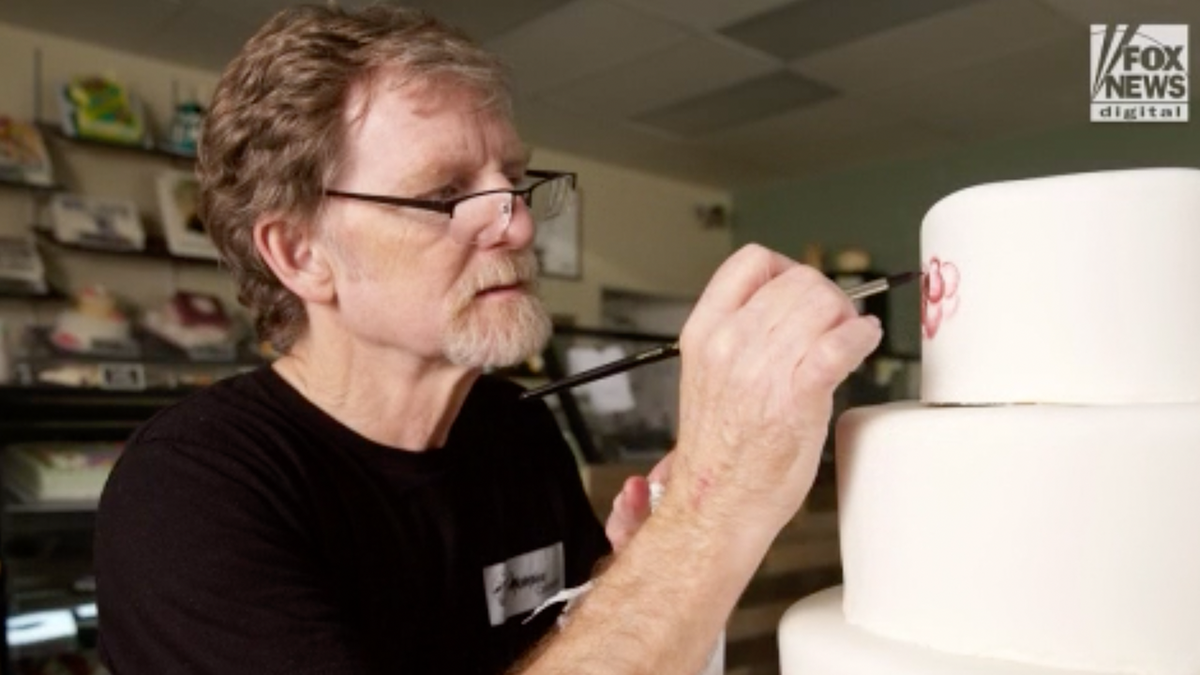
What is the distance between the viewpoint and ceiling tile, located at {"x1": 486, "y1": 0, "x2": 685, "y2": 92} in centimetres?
331

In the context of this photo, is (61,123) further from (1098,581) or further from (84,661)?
(1098,581)

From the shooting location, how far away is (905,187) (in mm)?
5168

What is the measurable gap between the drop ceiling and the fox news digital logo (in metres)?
0.07

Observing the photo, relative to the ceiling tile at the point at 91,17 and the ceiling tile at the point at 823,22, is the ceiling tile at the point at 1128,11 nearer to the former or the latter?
the ceiling tile at the point at 823,22

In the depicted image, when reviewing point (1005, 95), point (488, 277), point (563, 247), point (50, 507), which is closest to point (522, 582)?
point (488, 277)

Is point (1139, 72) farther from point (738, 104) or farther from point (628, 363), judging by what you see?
point (628, 363)

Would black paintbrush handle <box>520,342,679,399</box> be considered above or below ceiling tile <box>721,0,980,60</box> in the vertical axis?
below

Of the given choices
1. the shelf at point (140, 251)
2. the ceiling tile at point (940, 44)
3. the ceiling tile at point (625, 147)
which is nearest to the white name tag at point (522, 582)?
the shelf at point (140, 251)

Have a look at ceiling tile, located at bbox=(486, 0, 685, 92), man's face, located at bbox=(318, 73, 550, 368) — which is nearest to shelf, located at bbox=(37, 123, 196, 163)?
ceiling tile, located at bbox=(486, 0, 685, 92)

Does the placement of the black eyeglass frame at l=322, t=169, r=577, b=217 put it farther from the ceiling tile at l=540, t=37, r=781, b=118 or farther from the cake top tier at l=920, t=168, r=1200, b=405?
the ceiling tile at l=540, t=37, r=781, b=118

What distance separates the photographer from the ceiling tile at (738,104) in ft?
13.1

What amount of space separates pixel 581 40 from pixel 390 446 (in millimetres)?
2657

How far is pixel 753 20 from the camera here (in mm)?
3322

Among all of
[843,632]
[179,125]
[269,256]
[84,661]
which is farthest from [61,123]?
[843,632]
